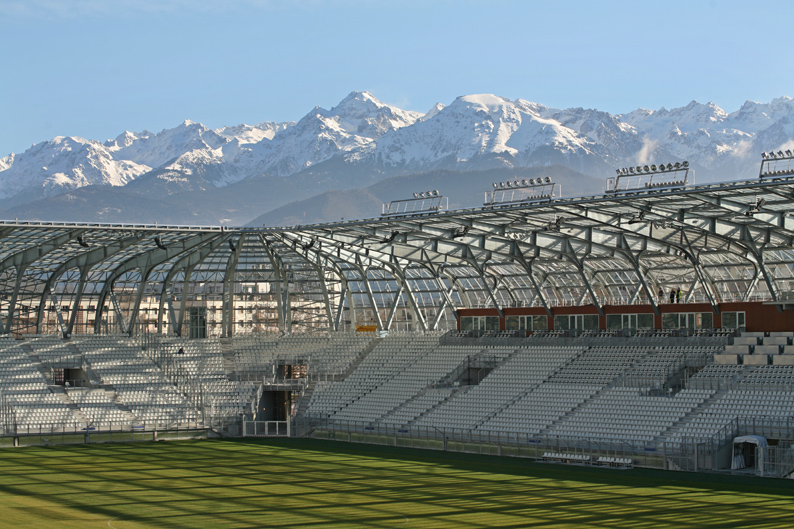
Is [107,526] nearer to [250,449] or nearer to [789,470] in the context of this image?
[250,449]

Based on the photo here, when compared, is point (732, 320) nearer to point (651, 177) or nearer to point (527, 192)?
point (651, 177)

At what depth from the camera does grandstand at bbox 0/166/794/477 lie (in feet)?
141

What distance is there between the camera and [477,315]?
64.8 metres

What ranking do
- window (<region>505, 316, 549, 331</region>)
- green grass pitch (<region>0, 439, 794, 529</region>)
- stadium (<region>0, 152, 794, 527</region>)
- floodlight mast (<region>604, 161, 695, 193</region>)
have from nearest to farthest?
green grass pitch (<region>0, 439, 794, 529</region>), floodlight mast (<region>604, 161, 695, 193</region>), stadium (<region>0, 152, 794, 527</region>), window (<region>505, 316, 549, 331</region>)

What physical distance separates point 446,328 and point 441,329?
1.46 ft

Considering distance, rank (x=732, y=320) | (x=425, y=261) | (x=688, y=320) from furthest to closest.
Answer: (x=425, y=261) → (x=688, y=320) → (x=732, y=320)

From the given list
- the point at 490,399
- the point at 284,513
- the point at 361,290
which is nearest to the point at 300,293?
the point at 361,290

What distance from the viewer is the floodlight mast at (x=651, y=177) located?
40.1 metres

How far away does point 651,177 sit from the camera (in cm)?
4138

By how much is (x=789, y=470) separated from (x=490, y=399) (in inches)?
760

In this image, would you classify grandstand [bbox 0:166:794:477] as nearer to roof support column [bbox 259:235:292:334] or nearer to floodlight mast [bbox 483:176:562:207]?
roof support column [bbox 259:235:292:334]

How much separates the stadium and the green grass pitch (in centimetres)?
411


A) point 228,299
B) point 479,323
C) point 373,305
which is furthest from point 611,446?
point 228,299

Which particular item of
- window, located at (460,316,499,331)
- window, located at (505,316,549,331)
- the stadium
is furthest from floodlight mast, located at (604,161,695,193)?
window, located at (460,316,499,331)
